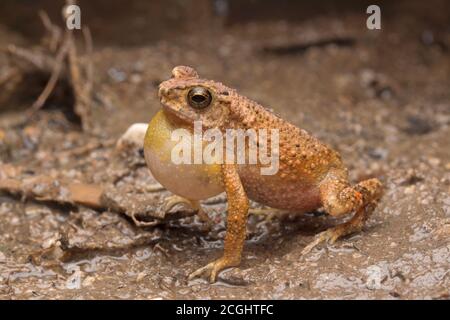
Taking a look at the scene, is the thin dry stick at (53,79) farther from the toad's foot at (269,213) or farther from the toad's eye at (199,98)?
the toad's eye at (199,98)

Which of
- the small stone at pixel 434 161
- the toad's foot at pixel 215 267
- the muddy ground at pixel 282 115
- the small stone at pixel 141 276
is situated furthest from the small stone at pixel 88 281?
the small stone at pixel 434 161

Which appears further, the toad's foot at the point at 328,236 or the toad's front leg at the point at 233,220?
the toad's foot at the point at 328,236

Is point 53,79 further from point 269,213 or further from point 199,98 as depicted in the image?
point 199,98

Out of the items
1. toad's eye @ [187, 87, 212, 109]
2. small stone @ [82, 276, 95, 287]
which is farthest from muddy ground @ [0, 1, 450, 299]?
toad's eye @ [187, 87, 212, 109]

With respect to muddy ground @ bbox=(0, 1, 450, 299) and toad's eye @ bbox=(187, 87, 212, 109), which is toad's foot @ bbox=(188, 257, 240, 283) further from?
toad's eye @ bbox=(187, 87, 212, 109)

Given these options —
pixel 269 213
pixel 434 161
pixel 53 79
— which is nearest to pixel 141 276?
pixel 269 213
